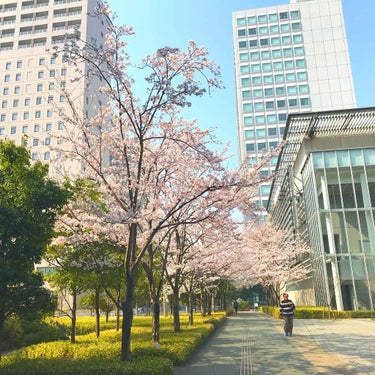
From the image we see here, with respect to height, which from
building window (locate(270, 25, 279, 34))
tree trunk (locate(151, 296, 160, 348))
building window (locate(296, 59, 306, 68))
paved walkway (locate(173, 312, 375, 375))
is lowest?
paved walkway (locate(173, 312, 375, 375))

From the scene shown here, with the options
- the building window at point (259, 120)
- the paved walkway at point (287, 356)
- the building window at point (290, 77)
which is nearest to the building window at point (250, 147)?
the building window at point (259, 120)

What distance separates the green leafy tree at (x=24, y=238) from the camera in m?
7.15

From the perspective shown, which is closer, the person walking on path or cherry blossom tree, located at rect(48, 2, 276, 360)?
cherry blossom tree, located at rect(48, 2, 276, 360)

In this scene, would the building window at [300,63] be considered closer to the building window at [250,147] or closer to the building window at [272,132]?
the building window at [272,132]

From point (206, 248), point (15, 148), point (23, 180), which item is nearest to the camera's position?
point (23, 180)

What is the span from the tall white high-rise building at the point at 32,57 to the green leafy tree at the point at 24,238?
194 ft

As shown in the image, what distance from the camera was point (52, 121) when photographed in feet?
217

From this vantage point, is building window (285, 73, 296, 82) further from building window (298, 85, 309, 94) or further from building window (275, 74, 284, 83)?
building window (298, 85, 309, 94)

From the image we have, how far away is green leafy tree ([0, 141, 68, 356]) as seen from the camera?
7.15 meters

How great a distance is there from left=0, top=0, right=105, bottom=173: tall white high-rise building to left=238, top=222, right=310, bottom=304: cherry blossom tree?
4247cm

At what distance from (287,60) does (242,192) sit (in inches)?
3088

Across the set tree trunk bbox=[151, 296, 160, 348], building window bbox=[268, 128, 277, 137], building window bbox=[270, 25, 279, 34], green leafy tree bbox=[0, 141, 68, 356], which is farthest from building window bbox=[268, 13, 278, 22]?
green leafy tree bbox=[0, 141, 68, 356]

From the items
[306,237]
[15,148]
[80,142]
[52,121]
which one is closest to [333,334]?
[80,142]

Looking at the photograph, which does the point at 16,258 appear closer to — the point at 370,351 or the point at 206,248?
the point at 370,351
